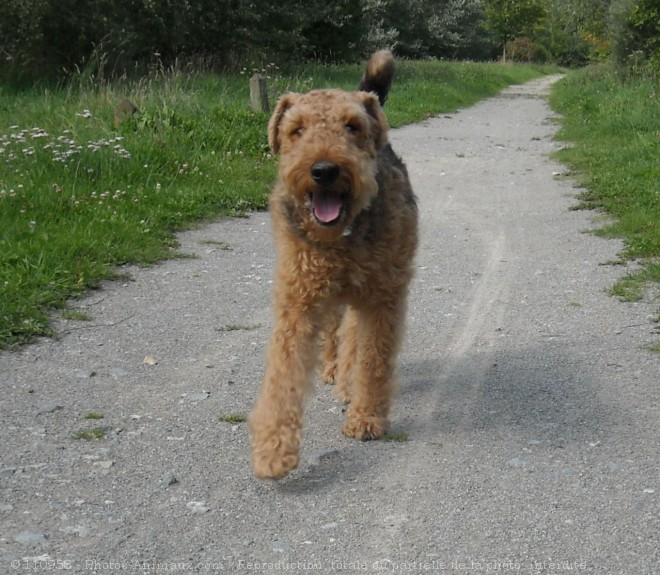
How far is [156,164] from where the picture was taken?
9.52 metres

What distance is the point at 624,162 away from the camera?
11.1 metres

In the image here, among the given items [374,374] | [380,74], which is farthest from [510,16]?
[374,374]

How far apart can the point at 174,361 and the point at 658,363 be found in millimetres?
2801

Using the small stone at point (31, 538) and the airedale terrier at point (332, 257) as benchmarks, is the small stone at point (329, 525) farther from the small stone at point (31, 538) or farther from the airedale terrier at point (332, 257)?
the small stone at point (31, 538)

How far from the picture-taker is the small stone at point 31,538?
309 cm

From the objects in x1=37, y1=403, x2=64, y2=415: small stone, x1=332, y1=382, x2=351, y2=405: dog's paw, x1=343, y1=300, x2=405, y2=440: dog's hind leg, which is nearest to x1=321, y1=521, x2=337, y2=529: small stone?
x1=343, y1=300, x2=405, y2=440: dog's hind leg

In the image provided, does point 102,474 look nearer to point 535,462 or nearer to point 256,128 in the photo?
A: point 535,462

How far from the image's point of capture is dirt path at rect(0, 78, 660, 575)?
3117 mm

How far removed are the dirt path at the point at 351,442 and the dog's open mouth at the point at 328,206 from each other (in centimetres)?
107

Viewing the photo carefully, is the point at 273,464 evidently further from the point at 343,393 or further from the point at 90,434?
the point at 343,393

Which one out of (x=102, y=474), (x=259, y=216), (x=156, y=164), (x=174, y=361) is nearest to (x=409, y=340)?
(x=174, y=361)

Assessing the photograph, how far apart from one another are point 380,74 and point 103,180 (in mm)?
4499

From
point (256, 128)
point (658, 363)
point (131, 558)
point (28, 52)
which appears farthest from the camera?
point (28, 52)

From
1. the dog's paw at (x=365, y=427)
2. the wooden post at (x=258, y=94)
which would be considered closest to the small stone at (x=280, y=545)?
the dog's paw at (x=365, y=427)
